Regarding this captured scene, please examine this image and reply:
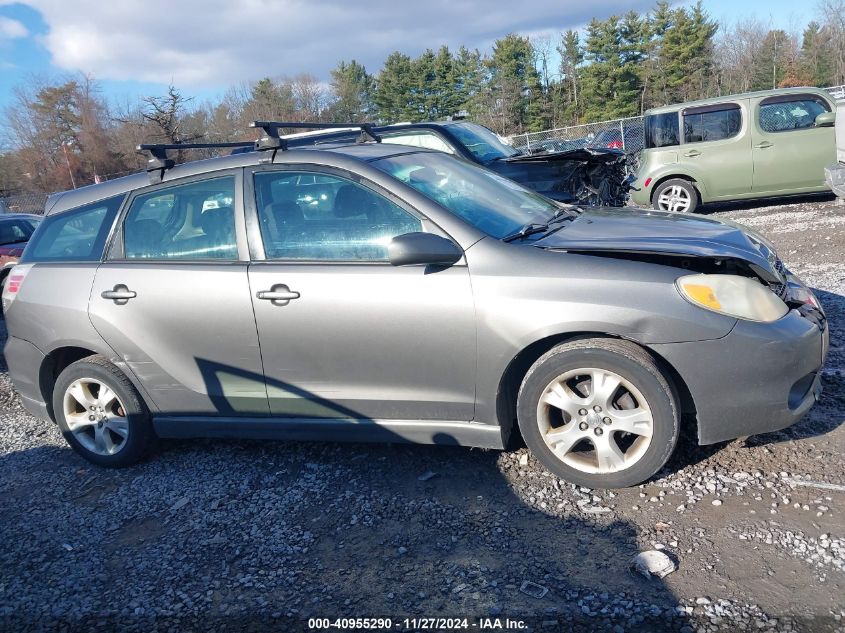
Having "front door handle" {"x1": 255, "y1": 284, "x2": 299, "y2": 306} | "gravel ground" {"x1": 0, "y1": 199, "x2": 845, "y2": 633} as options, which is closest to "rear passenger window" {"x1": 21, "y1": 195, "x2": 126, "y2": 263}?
"front door handle" {"x1": 255, "y1": 284, "x2": 299, "y2": 306}

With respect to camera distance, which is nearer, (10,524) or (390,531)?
(390,531)

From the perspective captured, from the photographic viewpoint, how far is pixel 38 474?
425 centimetres

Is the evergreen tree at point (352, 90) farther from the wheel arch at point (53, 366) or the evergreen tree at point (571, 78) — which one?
the wheel arch at point (53, 366)

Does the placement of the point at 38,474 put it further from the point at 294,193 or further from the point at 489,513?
the point at 489,513

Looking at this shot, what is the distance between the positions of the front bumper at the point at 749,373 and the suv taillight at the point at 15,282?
395cm

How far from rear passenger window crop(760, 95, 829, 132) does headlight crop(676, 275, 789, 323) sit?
28.5ft

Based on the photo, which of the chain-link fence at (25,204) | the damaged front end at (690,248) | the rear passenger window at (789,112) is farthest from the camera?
the chain-link fence at (25,204)

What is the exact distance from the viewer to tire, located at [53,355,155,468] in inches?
158

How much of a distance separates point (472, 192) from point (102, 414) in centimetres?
268

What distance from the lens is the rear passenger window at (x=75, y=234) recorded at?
410 cm

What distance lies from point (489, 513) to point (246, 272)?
1.81 m

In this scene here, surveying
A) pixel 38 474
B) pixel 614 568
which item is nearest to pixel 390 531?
pixel 614 568

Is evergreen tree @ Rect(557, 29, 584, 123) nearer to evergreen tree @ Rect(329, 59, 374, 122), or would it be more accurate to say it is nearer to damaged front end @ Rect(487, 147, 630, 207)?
evergreen tree @ Rect(329, 59, 374, 122)

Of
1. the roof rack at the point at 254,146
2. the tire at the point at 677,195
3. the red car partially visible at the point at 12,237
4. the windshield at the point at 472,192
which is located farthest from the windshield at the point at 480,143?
the red car partially visible at the point at 12,237
